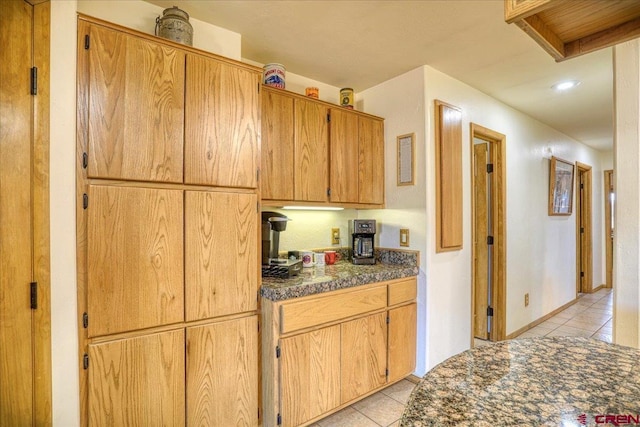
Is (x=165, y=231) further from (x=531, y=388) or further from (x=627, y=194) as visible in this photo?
(x=627, y=194)

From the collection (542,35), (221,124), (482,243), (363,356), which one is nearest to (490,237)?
(482,243)

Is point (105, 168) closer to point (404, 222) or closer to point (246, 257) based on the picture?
point (246, 257)

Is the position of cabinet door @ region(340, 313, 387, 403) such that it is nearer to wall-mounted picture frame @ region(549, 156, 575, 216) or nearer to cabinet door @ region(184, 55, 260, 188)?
cabinet door @ region(184, 55, 260, 188)

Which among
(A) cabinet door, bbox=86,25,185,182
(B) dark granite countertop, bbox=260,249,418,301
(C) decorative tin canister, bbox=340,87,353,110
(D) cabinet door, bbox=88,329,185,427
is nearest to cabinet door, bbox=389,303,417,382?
(B) dark granite countertop, bbox=260,249,418,301

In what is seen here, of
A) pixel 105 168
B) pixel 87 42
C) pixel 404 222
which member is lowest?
pixel 404 222

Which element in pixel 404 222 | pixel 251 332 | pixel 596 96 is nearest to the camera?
pixel 251 332

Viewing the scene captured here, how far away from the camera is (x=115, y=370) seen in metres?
1.39

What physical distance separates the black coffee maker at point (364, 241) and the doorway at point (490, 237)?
4.03 feet

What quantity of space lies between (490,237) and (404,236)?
1314mm

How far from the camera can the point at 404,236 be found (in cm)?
259

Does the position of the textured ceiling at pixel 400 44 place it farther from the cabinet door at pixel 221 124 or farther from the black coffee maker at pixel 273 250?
the black coffee maker at pixel 273 250

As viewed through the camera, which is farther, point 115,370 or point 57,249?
point 115,370

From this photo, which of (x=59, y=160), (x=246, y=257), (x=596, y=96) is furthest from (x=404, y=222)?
(x=596, y=96)

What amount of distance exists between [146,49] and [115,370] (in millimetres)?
1482
